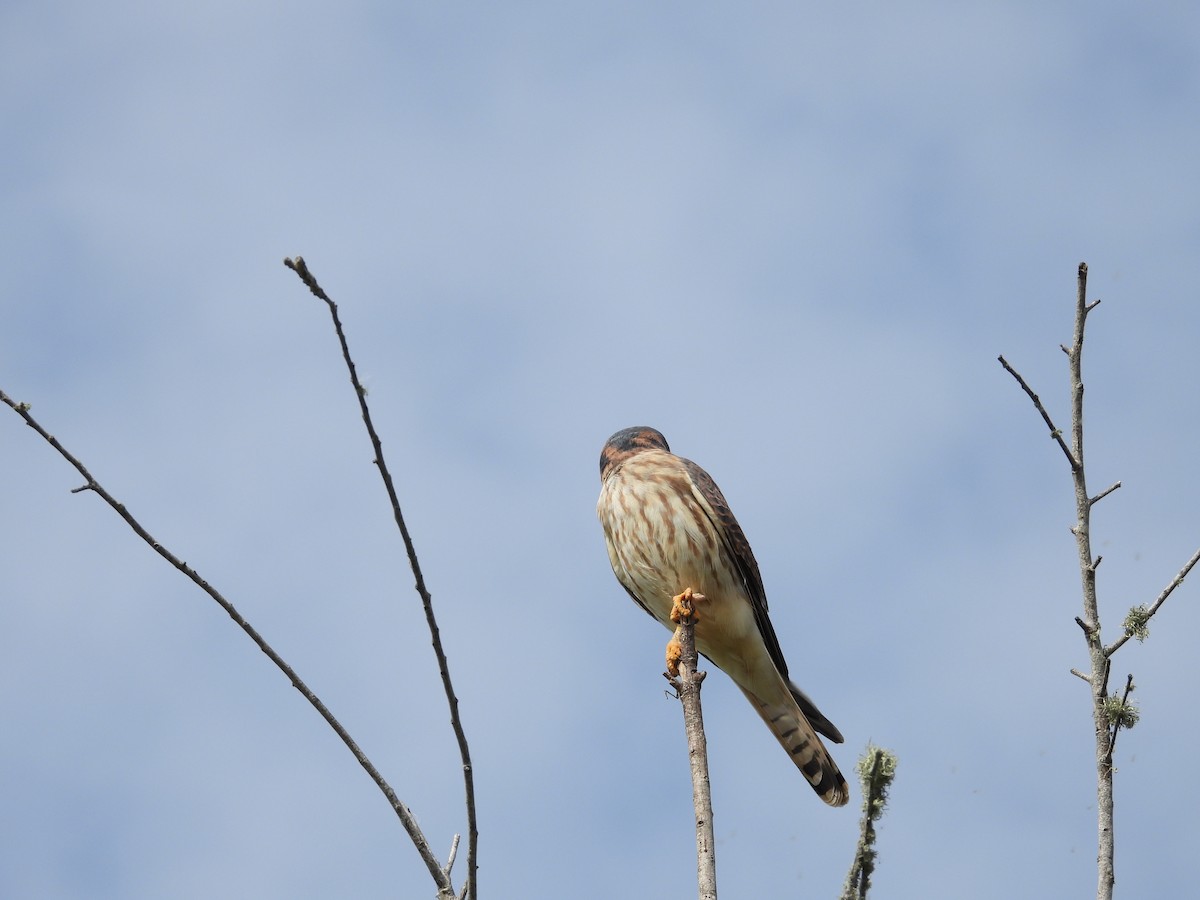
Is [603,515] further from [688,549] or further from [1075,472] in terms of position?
[1075,472]

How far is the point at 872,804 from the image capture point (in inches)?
94.0

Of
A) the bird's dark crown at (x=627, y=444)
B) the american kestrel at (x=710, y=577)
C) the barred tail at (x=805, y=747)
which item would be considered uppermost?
the bird's dark crown at (x=627, y=444)

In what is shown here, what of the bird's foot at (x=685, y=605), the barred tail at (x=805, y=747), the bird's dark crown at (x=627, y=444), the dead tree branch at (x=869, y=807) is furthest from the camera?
the bird's dark crown at (x=627, y=444)

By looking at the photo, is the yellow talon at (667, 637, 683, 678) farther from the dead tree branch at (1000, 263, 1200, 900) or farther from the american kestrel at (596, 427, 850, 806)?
the dead tree branch at (1000, 263, 1200, 900)

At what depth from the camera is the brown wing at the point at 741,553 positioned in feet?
19.4

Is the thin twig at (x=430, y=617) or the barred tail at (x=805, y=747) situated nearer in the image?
the thin twig at (x=430, y=617)

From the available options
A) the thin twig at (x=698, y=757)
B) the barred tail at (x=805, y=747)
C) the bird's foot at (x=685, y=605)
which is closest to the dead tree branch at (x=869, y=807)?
the thin twig at (x=698, y=757)

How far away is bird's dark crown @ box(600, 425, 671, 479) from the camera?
20.9 feet

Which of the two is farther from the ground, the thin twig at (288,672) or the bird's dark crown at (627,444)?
the bird's dark crown at (627,444)

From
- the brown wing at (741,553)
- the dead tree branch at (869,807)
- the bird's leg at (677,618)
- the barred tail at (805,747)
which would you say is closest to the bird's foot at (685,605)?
the bird's leg at (677,618)

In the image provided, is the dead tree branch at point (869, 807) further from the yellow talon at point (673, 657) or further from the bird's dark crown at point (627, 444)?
the bird's dark crown at point (627, 444)

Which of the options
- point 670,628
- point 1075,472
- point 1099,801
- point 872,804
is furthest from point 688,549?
point 872,804

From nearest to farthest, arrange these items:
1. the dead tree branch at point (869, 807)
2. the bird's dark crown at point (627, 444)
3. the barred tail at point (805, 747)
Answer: the dead tree branch at point (869, 807) < the barred tail at point (805, 747) < the bird's dark crown at point (627, 444)

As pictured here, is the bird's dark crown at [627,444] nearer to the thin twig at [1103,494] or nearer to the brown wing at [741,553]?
the brown wing at [741,553]
